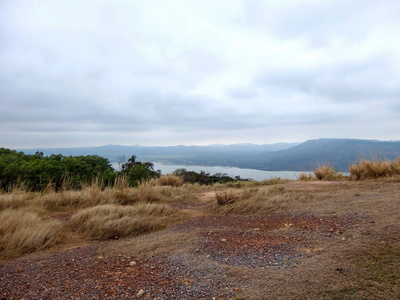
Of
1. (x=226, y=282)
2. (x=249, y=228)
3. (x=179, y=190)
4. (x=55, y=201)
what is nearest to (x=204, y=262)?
(x=226, y=282)

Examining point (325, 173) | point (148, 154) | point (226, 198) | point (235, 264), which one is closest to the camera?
point (235, 264)

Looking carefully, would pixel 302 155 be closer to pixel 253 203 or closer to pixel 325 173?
pixel 325 173

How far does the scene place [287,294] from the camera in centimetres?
216

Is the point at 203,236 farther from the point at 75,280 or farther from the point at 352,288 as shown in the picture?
the point at 352,288

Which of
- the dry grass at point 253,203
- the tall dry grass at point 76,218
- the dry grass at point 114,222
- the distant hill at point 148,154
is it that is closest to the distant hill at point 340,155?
the dry grass at point 253,203

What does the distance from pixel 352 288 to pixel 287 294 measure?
19.7 inches

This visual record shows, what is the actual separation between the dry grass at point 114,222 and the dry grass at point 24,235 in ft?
1.44

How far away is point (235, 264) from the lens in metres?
2.91

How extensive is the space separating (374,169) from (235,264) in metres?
7.95

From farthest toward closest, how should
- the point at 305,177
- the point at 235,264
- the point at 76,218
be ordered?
the point at 305,177, the point at 76,218, the point at 235,264

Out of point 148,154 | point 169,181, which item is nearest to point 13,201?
point 169,181

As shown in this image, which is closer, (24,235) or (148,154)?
(24,235)

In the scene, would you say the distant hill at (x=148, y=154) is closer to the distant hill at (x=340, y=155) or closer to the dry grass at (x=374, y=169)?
the distant hill at (x=340, y=155)

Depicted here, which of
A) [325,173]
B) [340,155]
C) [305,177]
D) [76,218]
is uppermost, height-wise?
[340,155]
